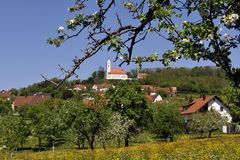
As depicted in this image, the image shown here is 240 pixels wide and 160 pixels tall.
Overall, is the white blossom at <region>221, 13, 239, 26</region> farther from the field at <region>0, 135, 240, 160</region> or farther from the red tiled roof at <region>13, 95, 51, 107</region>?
the red tiled roof at <region>13, 95, 51, 107</region>

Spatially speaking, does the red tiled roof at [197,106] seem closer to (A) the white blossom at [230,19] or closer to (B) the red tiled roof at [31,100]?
(B) the red tiled roof at [31,100]

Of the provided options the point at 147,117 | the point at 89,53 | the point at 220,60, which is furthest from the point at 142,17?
the point at 147,117

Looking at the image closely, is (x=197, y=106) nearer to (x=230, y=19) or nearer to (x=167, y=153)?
(x=167, y=153)

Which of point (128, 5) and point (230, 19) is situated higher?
point (128, 5)

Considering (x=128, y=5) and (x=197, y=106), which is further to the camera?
(x=197, y=106)

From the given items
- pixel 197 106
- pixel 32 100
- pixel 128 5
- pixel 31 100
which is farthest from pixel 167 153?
pixel 31 100

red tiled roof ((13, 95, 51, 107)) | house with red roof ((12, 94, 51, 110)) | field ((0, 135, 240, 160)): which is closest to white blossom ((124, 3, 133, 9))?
field ((0, 135, 240, 160))

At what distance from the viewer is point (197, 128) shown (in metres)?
90.2

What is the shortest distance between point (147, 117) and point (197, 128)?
612 inches

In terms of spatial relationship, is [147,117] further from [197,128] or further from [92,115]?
[92,115]

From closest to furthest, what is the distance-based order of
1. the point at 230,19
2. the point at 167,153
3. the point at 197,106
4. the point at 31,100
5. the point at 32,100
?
the point at 230,19
the point at 167,153
the point at 197,106
the point at 32,100
the point at 31,100

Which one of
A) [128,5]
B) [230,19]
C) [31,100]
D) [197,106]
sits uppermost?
[128,5]

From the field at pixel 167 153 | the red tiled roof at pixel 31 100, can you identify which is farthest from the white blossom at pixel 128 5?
the red tiled roof at pixel 31 100

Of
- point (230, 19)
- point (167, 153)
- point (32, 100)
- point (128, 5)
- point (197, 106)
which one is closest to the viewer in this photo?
point (230, 19)
